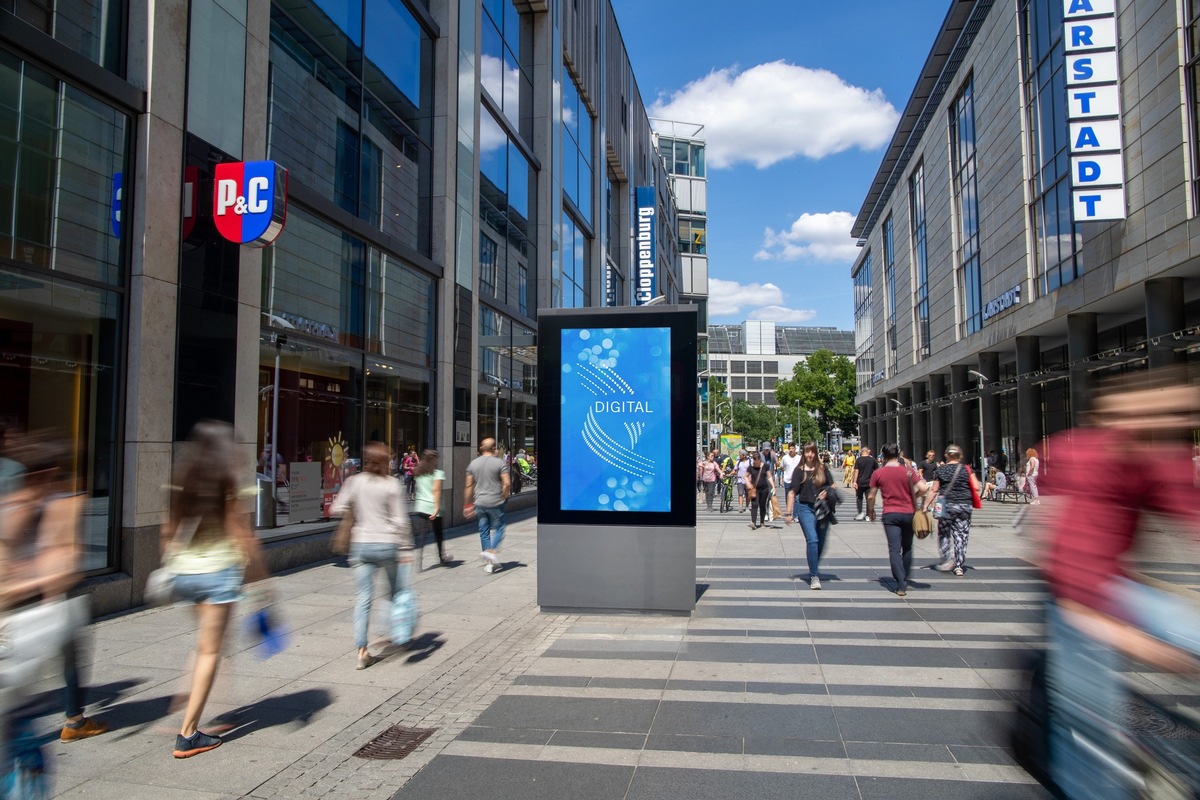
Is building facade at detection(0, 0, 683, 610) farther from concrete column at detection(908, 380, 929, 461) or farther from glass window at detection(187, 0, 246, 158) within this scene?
concrete column at detection(908, 380, 929, 461)

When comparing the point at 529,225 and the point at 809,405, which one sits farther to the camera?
the point at 809,405

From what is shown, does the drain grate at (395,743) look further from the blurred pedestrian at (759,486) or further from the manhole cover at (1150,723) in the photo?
the blurred pedestrian at (759,486)

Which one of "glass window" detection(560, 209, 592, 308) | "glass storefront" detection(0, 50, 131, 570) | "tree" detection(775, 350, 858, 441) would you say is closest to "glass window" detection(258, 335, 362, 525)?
"glass storefront" detection(0, 50, 131, 570)

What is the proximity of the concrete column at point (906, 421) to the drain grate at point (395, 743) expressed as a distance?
2111 inches

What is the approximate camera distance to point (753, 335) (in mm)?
137750

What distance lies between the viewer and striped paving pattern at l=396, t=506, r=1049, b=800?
4.18 meters

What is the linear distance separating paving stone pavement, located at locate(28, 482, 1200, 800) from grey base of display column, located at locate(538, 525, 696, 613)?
0.22 metres

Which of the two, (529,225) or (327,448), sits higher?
(529,225)

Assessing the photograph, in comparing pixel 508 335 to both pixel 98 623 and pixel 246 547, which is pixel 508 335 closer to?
pixel 98 623

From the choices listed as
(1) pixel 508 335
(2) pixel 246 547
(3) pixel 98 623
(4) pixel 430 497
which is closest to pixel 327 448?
(4) pixel 430 497

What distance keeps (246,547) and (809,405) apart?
91.6 meters

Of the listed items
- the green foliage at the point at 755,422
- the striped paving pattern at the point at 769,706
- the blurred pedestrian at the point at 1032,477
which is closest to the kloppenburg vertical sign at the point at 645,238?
the blurred pedestrian at the point at 1032,477

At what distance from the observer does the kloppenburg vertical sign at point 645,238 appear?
4162 centimetres

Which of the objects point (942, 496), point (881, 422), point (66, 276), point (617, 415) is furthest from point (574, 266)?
point (881, 422)
